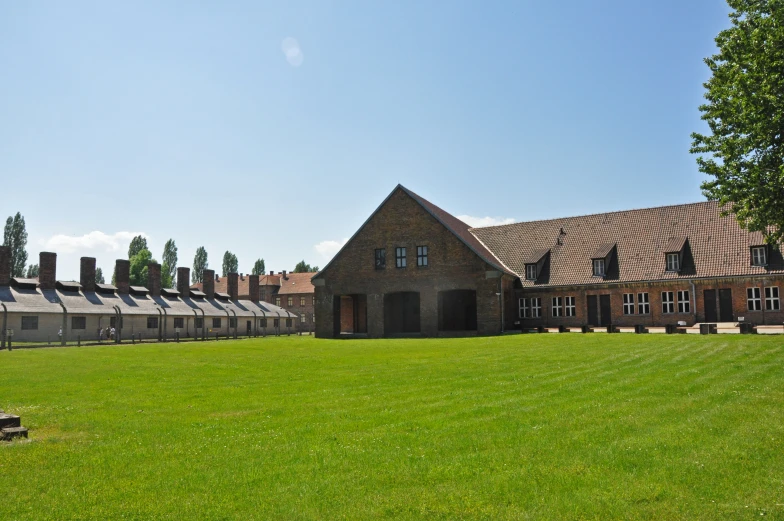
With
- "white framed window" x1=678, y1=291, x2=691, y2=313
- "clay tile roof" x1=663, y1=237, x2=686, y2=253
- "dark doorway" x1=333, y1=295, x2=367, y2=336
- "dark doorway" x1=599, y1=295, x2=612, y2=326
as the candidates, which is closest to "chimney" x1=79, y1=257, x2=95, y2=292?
"dark doorway" x1=333, y1=295, x2=367, y2=336

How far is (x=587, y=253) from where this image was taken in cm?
4366

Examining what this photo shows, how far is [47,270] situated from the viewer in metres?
54.4

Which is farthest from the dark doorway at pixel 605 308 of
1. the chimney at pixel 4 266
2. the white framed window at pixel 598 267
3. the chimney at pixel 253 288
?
the chimney at pixel 253 288

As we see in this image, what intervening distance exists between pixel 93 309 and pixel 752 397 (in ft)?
181

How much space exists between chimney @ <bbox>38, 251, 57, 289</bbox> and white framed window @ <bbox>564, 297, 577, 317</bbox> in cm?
4601

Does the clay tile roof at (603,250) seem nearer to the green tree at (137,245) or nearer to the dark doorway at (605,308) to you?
the dark doorway at (605,308)

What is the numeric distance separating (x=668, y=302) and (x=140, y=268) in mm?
80971

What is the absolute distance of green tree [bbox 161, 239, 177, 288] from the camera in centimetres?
10438

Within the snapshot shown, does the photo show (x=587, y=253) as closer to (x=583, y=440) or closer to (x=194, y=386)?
(x=194, y=386)

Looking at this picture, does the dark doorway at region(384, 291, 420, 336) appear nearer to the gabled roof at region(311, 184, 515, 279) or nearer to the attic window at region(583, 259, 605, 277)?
the gabled roof at region(311, 184, 515, 279)

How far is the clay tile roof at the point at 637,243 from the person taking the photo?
3769cm

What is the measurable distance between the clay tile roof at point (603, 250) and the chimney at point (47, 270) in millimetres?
47862

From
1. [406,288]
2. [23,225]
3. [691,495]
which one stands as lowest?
[691,495]

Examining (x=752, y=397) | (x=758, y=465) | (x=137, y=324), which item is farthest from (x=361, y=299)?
(x=758, y=465)
